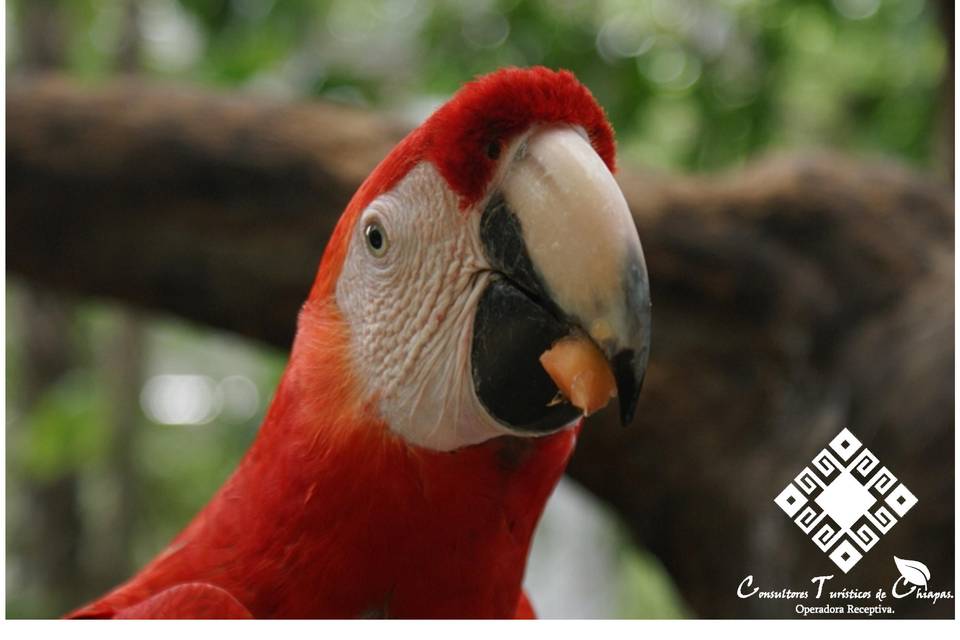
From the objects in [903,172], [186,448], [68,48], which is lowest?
[186,448]

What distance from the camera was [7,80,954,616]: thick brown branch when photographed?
3.88 ft

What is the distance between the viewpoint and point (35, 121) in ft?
4.17

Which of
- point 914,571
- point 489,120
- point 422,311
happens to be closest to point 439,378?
point 422,311

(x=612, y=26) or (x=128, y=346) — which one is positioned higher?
(x=612, y=26)

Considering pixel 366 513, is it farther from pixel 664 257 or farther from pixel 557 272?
pixel 664 257

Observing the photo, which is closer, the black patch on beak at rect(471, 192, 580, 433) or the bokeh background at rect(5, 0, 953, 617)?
the black patch on beak at rect(471, 192, 580, 433)

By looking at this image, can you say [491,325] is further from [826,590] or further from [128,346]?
[128,346]

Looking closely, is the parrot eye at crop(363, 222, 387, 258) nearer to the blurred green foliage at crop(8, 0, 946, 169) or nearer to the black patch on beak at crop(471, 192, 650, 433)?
the black patch on beak at crop(471, 192, 650, 433)

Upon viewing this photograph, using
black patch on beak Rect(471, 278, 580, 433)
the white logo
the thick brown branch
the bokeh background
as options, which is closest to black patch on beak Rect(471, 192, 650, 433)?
black patch on beak Rect(471, 278, 580, 433)

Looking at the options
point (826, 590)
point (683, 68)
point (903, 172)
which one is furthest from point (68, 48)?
point (826, 590)

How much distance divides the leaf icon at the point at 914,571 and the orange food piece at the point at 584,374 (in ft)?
1.60

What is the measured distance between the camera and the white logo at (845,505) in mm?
812

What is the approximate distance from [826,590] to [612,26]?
3.02ft

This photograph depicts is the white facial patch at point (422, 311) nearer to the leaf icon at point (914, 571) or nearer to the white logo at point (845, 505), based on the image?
the white logo at point (845, 505)
